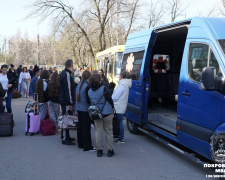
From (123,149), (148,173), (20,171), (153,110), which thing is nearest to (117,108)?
A: (123,149)

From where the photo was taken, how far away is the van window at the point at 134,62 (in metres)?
7.43

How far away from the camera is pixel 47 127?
777cm

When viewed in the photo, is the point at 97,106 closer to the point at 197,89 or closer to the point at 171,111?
the point at 197,89

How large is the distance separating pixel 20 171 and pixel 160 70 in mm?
4824

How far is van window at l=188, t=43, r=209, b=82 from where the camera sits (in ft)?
15.6

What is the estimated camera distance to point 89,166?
5289mm

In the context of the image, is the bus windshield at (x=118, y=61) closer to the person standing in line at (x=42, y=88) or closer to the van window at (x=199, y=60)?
the person standing in line at (x=42, y=88)

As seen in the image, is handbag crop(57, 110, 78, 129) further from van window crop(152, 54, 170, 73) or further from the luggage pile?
van window crop(152, 54, 170, 73)

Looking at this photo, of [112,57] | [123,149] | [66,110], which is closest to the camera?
[123,149]

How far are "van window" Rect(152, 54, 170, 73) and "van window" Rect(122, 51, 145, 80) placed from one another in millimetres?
598

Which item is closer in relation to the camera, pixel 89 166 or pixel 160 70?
pixel 89 166

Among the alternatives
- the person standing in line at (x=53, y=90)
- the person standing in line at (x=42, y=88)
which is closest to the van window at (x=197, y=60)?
the person standing in line at (x=53, y=90)

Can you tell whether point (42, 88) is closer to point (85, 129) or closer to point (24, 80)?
point (85, 129)

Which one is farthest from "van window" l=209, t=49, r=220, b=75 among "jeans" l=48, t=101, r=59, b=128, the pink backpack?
the pink backpack
